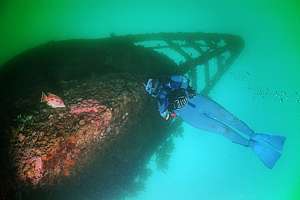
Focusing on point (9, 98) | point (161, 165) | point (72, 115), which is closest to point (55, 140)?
point (72, 115)

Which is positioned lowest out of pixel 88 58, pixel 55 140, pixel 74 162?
pixel 74 162

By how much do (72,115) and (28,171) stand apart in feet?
4.02

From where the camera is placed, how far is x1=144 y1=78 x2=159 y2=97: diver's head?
673 centimetres

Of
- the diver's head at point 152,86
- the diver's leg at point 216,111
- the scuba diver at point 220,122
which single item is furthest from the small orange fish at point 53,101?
the diver's leg at point 216,111

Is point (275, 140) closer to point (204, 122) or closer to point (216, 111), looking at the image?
point (216, 111)

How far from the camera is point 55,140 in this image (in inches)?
205

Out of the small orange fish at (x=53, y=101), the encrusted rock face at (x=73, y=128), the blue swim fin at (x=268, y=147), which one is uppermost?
the small orange fish at (x=53, y=101)

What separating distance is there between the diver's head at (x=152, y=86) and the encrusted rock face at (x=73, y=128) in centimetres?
19

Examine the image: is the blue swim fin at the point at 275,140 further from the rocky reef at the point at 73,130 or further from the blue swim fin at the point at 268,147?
the rocky reef at the point at 73,130

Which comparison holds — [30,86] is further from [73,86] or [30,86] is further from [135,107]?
[135,107]

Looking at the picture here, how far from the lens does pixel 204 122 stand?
8.02 m

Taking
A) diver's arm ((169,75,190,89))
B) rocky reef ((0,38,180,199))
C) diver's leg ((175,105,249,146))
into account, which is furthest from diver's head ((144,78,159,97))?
diver's leg ((175,105,249,146))

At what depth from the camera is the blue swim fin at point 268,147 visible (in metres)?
7.73

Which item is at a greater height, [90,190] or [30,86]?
[30,86]
